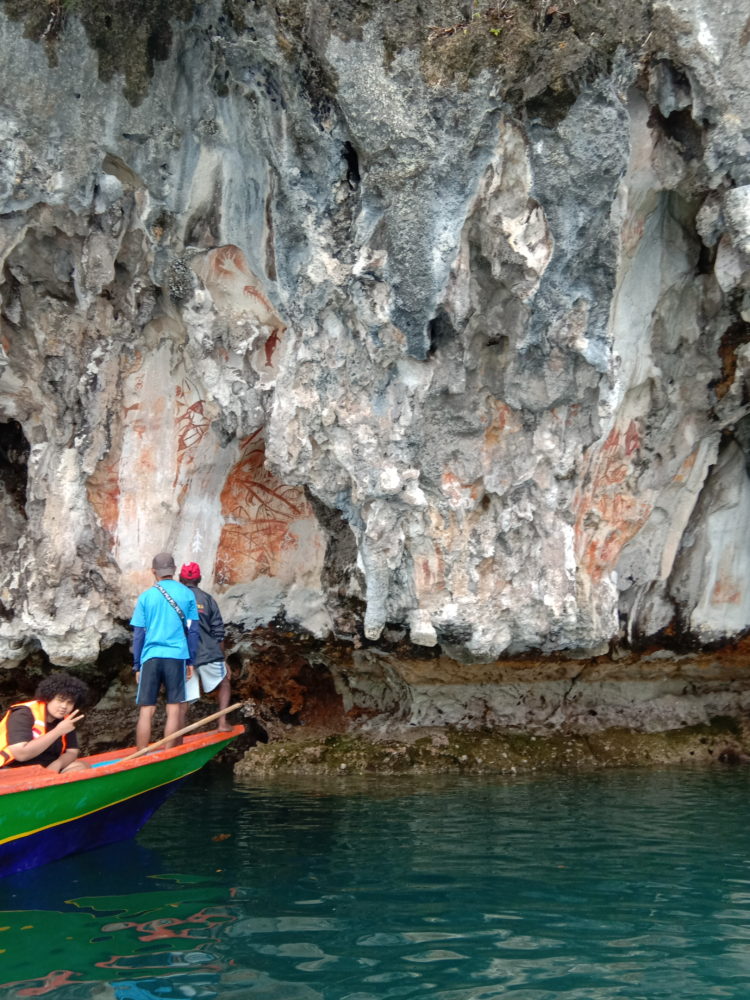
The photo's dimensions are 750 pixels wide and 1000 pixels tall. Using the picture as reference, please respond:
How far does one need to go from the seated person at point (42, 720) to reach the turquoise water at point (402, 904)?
816 mm

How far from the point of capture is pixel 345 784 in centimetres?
920

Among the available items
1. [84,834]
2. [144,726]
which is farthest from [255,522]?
[84,834]

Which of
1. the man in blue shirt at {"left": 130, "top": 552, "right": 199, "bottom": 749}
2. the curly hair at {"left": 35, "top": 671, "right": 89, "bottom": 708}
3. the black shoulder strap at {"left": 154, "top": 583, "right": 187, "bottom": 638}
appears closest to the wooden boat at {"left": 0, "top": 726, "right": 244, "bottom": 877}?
the man in blue shirt at {"left": 130, "top": 552, "right": 199, "bottom": 749}

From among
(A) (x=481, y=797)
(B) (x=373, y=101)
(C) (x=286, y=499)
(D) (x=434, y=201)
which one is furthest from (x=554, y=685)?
(B) (x=373, y=101)

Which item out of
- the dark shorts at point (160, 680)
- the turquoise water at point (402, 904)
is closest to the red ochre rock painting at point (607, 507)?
the turquoise water at point (402, 904)

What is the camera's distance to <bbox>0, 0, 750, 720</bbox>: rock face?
7203 mm

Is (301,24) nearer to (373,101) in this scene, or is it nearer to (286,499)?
(373,101)

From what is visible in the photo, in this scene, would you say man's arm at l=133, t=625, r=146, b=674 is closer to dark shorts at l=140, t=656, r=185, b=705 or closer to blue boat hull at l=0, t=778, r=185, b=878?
dark shorts at l=140, t=656, r=185, b=705

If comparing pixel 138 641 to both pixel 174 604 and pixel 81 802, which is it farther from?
pixel 81 802

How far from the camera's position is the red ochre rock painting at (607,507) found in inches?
346

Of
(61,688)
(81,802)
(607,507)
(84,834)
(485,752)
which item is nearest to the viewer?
(61,688)

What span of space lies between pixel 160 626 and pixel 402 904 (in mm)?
3143

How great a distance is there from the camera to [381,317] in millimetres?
7816

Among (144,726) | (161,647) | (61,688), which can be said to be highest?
(161,647)
